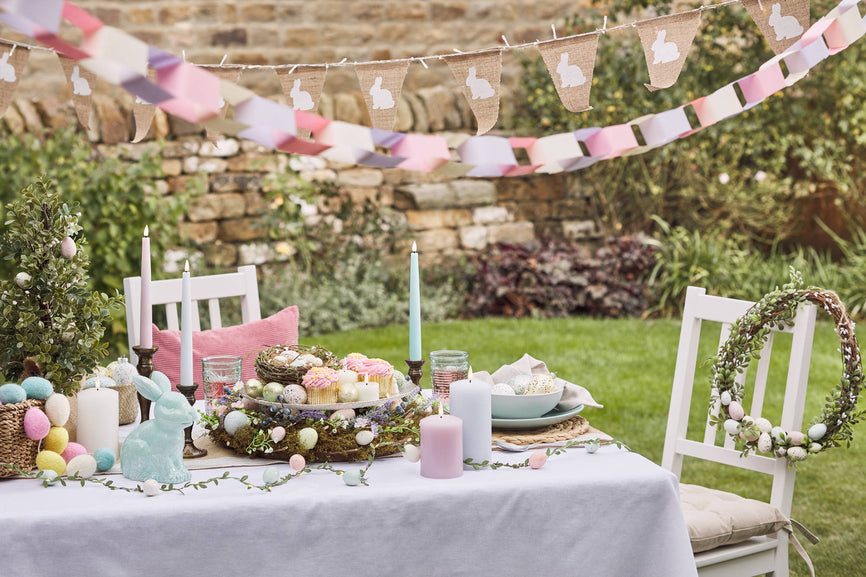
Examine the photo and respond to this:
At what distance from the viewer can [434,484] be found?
1.49 meters

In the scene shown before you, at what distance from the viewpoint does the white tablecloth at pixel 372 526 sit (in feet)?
4.51

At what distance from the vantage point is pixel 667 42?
83.3 inches

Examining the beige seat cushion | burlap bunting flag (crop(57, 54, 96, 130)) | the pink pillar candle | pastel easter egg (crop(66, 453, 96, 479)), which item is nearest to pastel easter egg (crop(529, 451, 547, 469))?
the pink pillar candle

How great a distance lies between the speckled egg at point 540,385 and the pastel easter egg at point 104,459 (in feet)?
2.57

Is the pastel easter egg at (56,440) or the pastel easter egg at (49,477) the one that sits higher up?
the pastel easter egg at (56,440)

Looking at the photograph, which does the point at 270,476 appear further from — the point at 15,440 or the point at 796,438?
the point at 796,438

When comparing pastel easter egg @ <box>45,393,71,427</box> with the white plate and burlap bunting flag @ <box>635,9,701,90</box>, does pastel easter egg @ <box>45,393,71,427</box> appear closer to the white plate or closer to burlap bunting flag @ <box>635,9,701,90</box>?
the white plate

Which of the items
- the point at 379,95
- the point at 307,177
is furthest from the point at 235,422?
the point at 307,177

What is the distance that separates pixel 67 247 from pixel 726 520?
138cm

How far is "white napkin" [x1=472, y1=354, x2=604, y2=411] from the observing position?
6.26 feet

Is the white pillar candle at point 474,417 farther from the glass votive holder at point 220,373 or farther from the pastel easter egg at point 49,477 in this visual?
the pastel easter egg at point 49,477

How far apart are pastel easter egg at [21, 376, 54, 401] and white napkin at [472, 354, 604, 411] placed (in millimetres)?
861

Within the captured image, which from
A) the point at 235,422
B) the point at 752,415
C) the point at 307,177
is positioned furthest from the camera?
the point at 307,177

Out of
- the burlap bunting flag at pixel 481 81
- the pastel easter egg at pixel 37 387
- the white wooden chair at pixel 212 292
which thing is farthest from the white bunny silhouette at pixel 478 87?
the pastel easter egg at pixel 37 387
